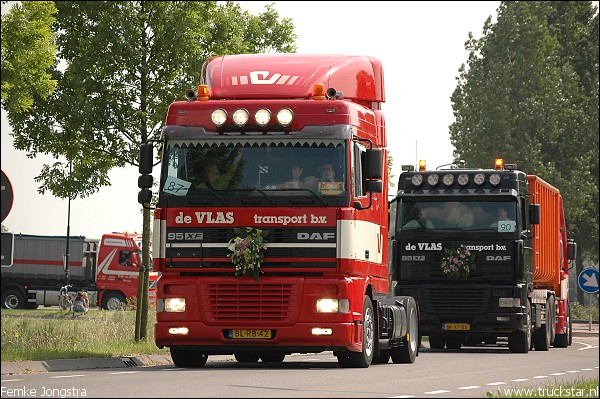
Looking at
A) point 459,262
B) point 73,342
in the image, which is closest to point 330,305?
point 73,342

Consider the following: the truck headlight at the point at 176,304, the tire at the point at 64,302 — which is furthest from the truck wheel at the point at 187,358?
the tire at the point at 64,302

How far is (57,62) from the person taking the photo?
2702 centimetres

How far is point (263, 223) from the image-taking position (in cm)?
1888

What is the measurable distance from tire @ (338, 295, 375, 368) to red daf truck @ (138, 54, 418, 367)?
20 cm

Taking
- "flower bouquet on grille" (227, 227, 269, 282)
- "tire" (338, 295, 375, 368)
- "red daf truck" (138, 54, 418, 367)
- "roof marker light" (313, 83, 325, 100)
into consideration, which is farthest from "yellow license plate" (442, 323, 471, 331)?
"flower bouquet on grille" (227, 227, 269, 282)

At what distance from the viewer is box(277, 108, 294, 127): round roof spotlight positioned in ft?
62.8

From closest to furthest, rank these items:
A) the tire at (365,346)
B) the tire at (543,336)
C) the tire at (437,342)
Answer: the tire at (365,346) < the tire at (437,342) < the tire at (543,336)

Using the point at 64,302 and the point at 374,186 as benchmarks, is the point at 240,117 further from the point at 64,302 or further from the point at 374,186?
the point at 64,302

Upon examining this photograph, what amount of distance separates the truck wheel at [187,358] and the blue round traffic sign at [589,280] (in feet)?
79.2

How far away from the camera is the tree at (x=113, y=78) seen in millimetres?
26328

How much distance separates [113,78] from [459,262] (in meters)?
7.82

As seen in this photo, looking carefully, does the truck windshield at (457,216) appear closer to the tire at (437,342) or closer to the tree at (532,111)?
the tire at (437,342)

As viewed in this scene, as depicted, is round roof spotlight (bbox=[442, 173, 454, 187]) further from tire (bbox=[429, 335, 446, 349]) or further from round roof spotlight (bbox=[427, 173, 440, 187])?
tire (bbox=[429, 335, 446, 349])

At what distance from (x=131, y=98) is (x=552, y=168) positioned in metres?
44.9
